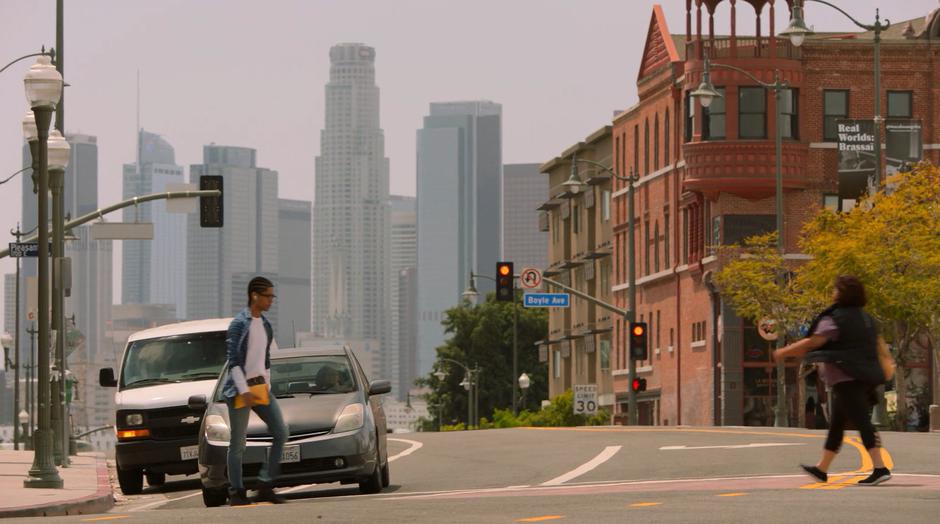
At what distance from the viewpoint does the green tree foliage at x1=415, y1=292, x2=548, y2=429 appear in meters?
127

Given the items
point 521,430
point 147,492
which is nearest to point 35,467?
point 147,492

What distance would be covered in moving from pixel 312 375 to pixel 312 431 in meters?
1.25

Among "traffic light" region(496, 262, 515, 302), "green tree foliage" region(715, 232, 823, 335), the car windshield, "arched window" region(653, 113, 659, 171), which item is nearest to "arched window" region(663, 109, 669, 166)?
"arched window" region(653, 113, 659, 171)

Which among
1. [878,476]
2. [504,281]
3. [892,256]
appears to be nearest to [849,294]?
[878,476]

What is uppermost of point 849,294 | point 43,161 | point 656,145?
point 656,145

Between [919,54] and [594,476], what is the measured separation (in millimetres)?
52470

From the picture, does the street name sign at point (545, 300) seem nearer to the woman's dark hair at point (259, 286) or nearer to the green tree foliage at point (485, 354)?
the woman's dark hair at point (259, 286)

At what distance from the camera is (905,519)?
44.7 feet

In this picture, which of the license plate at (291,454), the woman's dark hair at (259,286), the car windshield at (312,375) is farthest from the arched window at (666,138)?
the woman's dark hair at (259,286)

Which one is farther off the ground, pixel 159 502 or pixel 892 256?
pixel 892 256

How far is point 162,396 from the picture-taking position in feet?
77.5

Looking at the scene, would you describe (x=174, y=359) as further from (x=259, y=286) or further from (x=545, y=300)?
(x=545, y=300)

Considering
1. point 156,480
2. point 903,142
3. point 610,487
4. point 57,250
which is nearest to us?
point 610,487

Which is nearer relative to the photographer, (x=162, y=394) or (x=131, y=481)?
(x=162, y=394)
